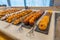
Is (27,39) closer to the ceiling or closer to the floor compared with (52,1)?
closer to the floor

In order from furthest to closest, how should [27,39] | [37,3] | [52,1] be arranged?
[37,3] → [52,1] → [27,39]

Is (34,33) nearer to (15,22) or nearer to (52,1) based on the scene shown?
(15,22)

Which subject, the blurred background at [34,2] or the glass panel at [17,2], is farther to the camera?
the glass panel at [17,2]

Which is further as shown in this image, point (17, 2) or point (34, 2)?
point (17, 2)

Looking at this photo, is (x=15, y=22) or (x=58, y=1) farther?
(x=58, y=1)

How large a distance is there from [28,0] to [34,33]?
165cm

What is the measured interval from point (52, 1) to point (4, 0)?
4.60ft

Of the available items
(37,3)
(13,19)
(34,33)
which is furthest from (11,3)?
(34,33)

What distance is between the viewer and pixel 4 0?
2.59 m

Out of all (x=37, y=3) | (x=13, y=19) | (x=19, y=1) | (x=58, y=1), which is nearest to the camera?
(x=13, y=19)

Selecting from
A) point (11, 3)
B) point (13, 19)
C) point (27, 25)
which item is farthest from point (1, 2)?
point (27, 25)

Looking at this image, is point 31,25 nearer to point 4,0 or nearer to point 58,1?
point 58,1

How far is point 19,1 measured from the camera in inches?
97.8

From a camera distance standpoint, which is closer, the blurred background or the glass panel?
the blurred background
